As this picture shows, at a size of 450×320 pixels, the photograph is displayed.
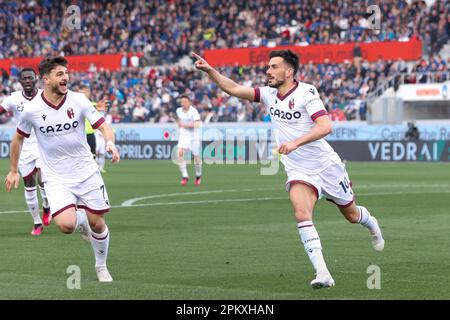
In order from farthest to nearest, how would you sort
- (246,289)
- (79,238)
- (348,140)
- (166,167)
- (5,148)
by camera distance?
(5,148) → (348,140) → (166,167) → (79,238) → (246,289)

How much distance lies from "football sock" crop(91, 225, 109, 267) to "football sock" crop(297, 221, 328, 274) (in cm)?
202

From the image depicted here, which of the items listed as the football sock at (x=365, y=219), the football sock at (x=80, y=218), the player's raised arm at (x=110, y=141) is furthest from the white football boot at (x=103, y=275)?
the football sock at (x=365, y=219)

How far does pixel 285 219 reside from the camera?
1803cm

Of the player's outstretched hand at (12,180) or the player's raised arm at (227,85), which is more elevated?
the player's raised arm at (227,85)

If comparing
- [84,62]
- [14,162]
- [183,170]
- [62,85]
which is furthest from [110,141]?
[84,62]

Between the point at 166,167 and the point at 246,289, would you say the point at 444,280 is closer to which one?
the point at 246,289

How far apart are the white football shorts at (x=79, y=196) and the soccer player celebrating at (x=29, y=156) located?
4.24 m

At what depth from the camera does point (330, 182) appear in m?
11.2

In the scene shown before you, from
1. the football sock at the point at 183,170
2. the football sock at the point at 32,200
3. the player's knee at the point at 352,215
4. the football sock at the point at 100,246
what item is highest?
the player's knee at the point at 352,215

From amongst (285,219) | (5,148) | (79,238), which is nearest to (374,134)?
(5,148)

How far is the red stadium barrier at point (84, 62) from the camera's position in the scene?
5625 cm

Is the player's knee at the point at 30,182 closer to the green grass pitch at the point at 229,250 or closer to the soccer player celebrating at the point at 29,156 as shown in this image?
the soccer player celebrating at the point at 29,156

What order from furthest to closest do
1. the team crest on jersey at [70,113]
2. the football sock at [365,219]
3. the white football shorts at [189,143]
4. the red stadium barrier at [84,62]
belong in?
the red stadium barrier at [84,62] → the white football shorts at [189,143] → the football sock at [365,219] → the team crest on jersey at [70,113]
